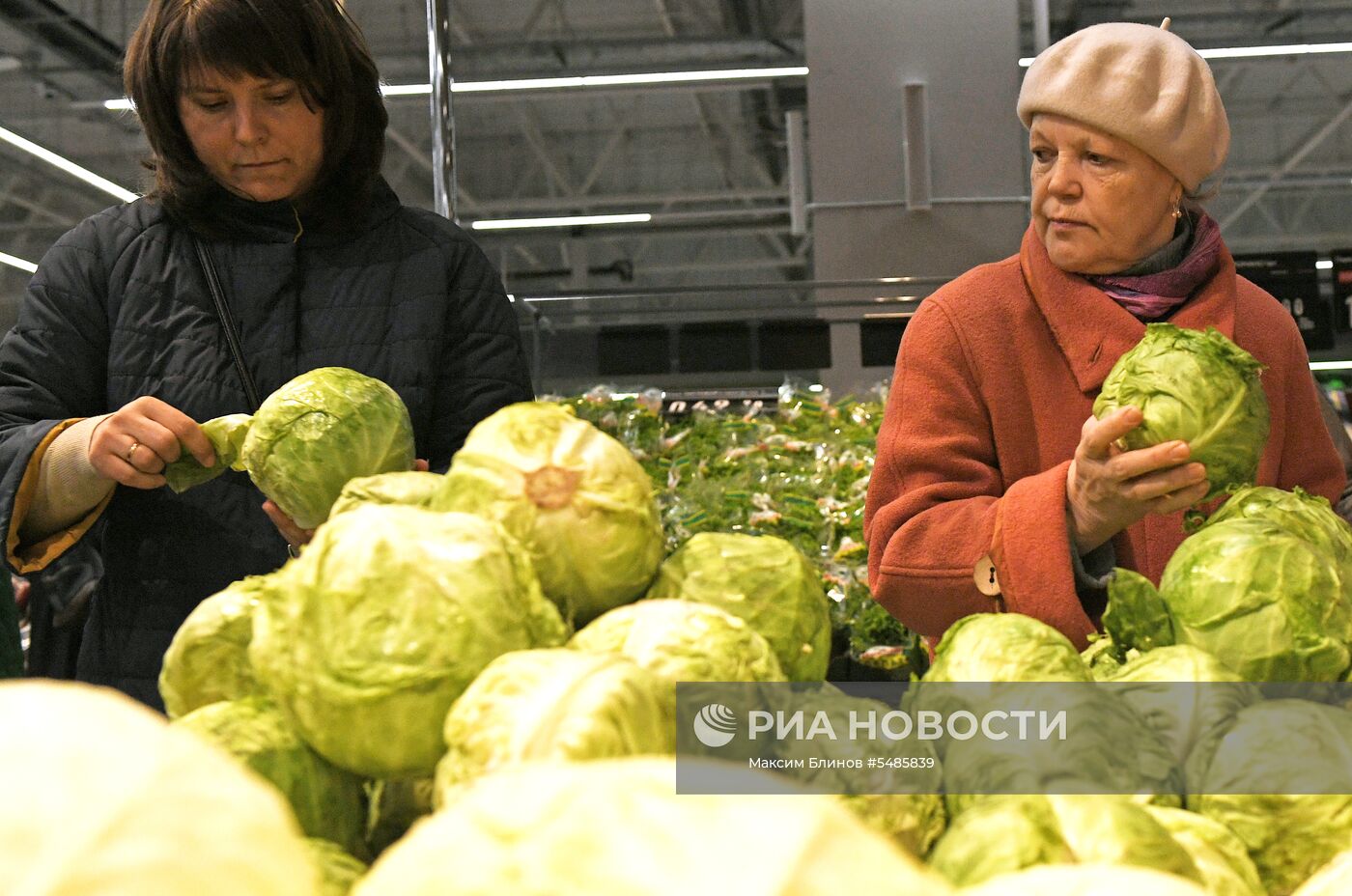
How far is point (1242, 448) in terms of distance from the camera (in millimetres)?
1809

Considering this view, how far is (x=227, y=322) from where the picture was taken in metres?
2.32

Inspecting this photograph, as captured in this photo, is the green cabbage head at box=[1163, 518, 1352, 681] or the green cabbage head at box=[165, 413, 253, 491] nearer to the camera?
the green cabbage head at box=[1163, 518, 1352, 681]

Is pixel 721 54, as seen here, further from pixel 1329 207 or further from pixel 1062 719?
pixel 1062 719

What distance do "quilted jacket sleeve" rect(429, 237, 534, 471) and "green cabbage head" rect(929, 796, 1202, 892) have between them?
1420 millimetres

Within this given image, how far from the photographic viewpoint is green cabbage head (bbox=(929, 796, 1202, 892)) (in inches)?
41.1

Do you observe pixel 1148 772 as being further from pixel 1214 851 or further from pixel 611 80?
pixel 611 80

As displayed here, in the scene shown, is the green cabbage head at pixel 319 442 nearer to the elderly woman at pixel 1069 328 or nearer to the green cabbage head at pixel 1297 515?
the elderly woman at pixel 1069 328

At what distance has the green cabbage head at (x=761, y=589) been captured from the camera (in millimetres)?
1343

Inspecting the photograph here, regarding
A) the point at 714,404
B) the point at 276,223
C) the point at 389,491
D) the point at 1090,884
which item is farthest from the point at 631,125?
the point at 1090,884

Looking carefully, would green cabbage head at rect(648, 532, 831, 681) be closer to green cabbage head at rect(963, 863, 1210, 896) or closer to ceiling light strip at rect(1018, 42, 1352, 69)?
green cabbage head at rect(963, 863, 1210, 896)

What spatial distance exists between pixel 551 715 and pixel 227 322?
1.57 meters

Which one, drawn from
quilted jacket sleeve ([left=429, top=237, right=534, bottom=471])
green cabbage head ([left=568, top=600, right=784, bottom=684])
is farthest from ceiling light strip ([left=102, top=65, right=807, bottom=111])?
green cabbage head ([left=568, top=600, right=784, bottom=684])

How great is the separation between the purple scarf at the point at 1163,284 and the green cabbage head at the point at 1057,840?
149 centimetres

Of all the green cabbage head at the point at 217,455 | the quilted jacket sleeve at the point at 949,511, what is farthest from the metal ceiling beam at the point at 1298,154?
the green cabbage head at the point at 217,455
